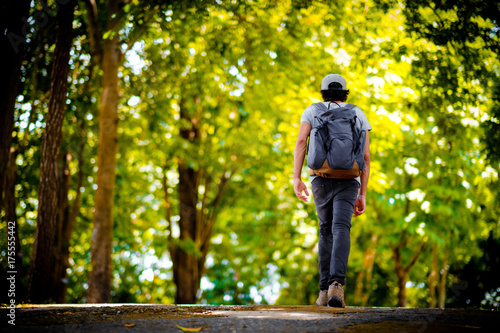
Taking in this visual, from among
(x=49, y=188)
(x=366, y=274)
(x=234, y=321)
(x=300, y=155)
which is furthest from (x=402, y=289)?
(x=234, y=321)

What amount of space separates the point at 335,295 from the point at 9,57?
4100 mm

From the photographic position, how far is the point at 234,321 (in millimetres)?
3637

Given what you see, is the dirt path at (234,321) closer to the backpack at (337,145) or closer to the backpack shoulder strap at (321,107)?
the backpack at (337,145)

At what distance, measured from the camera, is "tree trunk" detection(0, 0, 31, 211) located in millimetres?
5160

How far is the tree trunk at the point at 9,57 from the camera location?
16.9 feet

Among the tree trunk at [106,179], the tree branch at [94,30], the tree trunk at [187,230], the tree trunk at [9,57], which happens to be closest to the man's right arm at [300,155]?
the tree trunk at [9,57]

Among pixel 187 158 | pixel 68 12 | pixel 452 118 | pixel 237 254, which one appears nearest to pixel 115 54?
pixel 68 12

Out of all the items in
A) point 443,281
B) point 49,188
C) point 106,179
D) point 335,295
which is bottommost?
point 443,281

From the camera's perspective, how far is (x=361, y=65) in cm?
887

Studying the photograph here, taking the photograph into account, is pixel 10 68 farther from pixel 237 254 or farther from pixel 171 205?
pixel 237 254

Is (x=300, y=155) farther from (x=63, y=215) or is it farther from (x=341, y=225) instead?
(x=63, y=215)

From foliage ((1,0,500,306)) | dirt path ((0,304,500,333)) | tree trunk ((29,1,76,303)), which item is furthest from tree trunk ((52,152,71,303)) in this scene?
dirt path ((0,304,500,333))

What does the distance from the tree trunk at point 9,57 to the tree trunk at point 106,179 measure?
11.9 ft

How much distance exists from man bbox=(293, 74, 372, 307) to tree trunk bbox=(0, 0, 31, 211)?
3088mm
